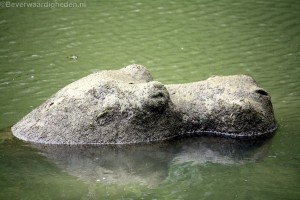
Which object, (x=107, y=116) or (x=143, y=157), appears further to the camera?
(x=107, y=116)

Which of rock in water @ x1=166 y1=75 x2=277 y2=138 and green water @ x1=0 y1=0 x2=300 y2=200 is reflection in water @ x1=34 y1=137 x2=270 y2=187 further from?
rock in water @ x1=166 y1=75 x2=277 y2=138

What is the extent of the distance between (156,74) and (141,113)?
224 centimetres

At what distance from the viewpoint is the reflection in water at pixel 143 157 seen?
509cm

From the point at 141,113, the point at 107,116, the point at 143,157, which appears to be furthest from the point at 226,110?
the point at 107,116

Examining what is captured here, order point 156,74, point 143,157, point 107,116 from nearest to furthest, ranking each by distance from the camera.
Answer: point 143,157 < point 107,116 < point 156,74

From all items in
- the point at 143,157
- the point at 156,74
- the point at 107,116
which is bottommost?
the point at 143,157

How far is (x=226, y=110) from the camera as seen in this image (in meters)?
5.79

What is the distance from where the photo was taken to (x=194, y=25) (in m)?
9.53

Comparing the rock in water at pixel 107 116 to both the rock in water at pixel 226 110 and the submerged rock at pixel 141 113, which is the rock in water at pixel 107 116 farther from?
the rock in water at pixel 226 110

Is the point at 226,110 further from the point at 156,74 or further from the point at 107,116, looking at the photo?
the point at 156,74

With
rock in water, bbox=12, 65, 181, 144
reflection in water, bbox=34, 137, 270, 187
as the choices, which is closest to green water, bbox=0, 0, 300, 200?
reflection in water, bbox=34, 137, 270, 187

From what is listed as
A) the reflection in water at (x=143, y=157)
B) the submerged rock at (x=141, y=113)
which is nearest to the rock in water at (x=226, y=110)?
the submerged rock at (x=141, y=113)

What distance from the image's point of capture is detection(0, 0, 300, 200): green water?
193 inches

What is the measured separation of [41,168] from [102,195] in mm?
797
